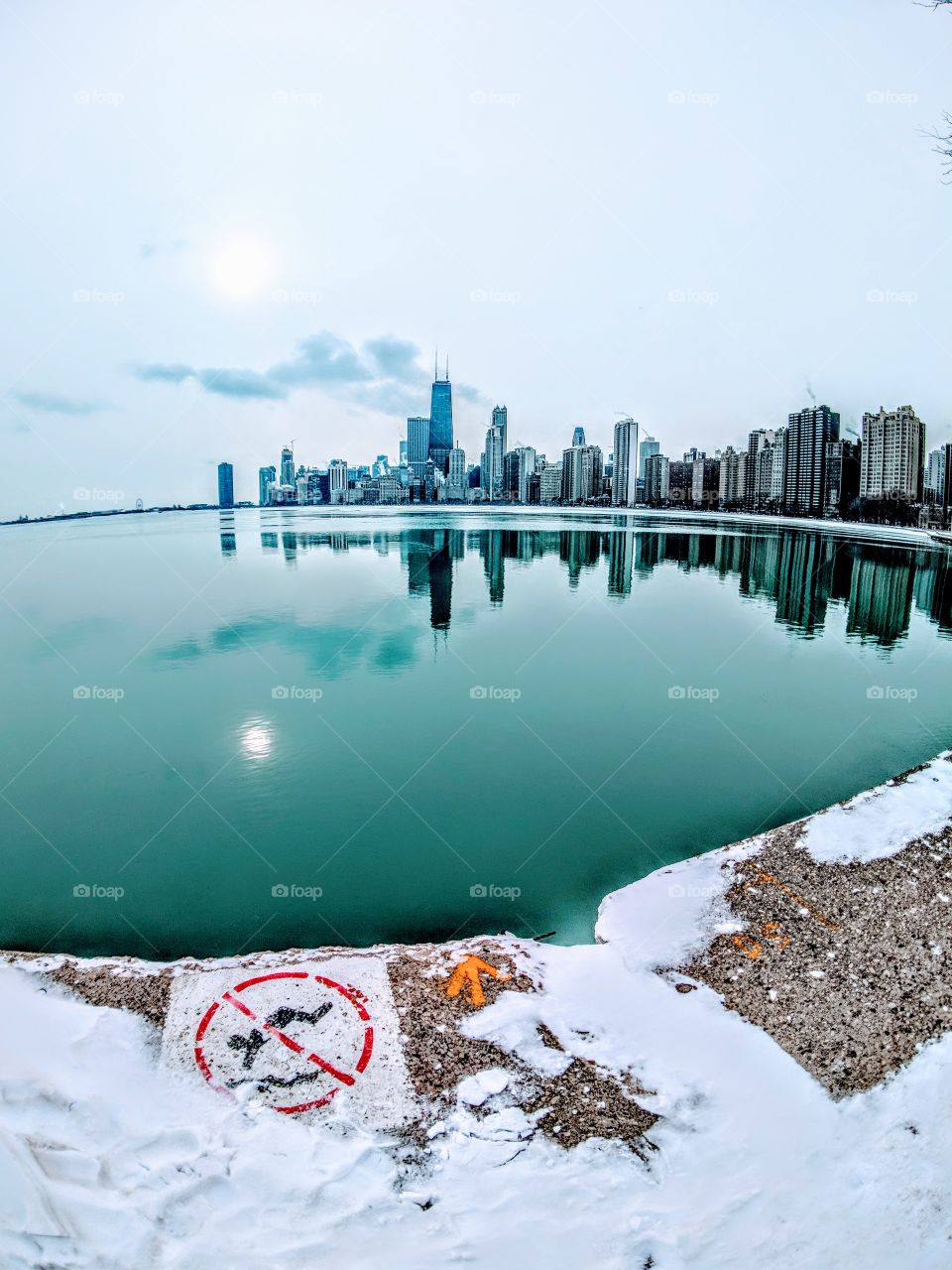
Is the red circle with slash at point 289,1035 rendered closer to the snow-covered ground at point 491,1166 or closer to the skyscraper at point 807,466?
the snow-covered ground at point 491,1166

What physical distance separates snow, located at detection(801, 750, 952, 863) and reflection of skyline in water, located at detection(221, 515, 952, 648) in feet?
49.5

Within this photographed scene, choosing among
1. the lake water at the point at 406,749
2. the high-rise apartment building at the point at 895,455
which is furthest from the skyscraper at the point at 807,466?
the lake water at the point at 406,749

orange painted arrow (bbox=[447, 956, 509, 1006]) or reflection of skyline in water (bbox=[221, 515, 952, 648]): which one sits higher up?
reflection of skyline in water (bbox=[221, 515, 952, 648])

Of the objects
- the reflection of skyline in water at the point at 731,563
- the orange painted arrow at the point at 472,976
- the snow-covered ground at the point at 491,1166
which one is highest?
the reflection of skyline in water at the point at 731,563

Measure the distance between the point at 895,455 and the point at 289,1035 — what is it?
370 ft

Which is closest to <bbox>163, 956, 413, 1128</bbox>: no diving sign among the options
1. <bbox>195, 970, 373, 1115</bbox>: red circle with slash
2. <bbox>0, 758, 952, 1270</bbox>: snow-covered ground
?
<bbox>195, 970, 373, 1115</bbox>: red circle with slash

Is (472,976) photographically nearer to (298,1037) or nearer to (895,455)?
(298,1037)

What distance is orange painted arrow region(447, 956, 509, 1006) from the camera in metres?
6.55

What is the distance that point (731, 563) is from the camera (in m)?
47.7

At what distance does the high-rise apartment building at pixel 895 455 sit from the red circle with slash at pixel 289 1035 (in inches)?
4321

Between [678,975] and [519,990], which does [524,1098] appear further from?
[678,975]

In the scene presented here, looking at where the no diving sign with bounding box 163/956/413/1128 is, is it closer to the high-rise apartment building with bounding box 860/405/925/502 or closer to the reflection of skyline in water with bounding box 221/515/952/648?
the reflection of skyline in water with bounding box 221/515/952/648

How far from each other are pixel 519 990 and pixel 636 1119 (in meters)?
1.55

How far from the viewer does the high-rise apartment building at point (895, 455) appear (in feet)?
319
